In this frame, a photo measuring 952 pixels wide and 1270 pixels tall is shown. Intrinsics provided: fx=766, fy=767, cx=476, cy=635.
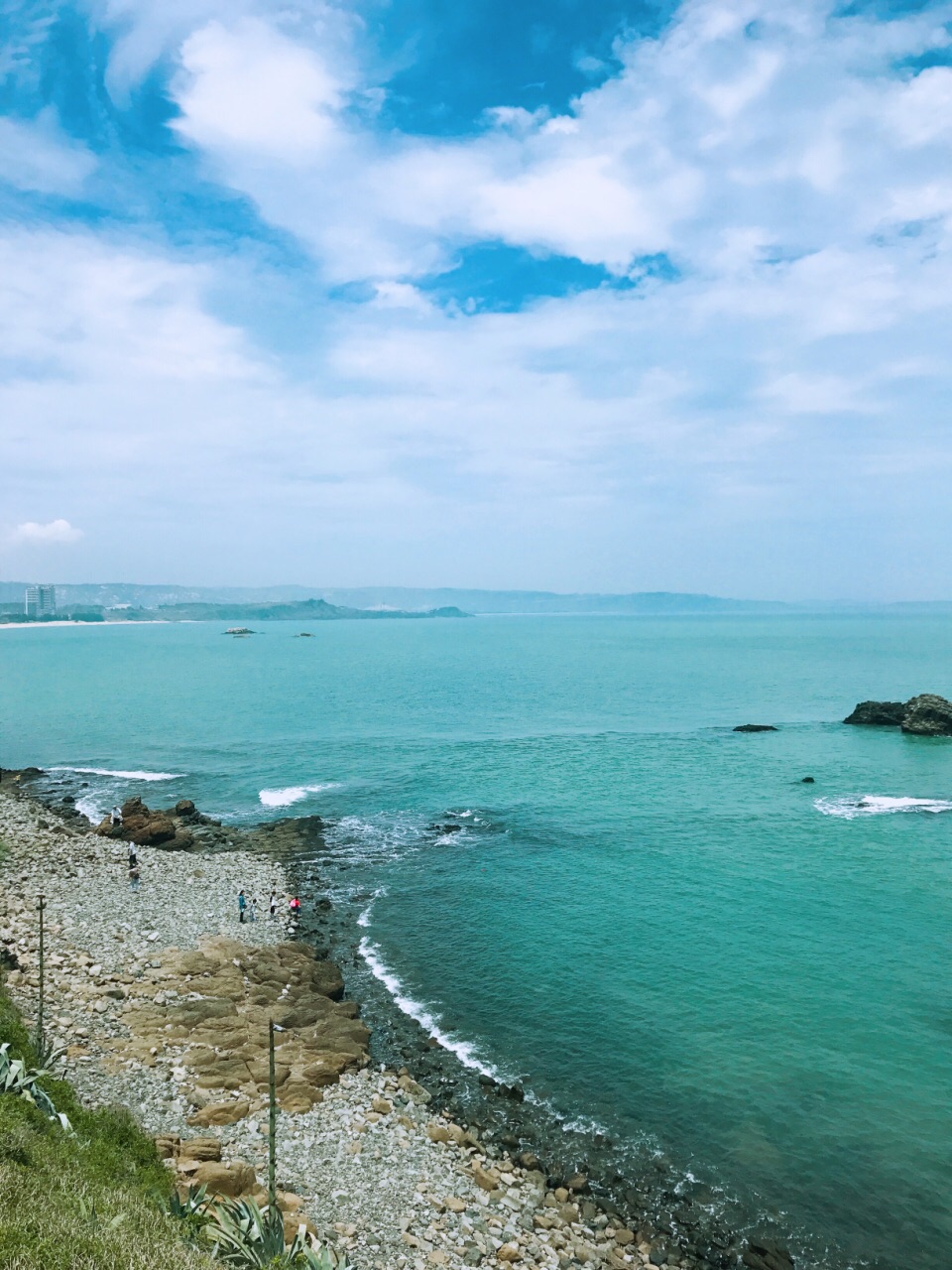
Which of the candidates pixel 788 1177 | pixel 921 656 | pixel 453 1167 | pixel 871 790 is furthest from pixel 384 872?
pixel 921 656

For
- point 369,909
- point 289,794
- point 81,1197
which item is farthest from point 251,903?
point 81,1197

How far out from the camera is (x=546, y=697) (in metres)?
99.8

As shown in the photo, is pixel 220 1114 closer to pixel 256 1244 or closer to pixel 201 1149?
pixel 201 1149

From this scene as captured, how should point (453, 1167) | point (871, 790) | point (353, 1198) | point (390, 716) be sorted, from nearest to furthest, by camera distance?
point (353, 1198) → point (453, 1167) → point (871, 790) → point (390, 716)

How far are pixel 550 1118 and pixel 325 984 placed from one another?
9578 millimetres

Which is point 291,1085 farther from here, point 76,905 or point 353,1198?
point 76,905

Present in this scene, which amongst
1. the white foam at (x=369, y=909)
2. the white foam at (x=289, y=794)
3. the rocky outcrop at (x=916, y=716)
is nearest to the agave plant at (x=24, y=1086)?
the white foam at (x=369, y=909)

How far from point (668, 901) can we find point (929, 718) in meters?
50.8

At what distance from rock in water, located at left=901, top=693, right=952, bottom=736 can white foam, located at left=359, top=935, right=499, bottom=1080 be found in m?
61.4

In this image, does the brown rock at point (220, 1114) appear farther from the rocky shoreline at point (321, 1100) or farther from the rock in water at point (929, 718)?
the rock in water at point (929, 718)

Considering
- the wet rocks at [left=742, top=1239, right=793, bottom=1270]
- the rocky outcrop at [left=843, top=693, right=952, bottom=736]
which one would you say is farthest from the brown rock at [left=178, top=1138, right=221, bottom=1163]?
the rocky outcrop at [left=843, top=693, right=952, bottom=736]

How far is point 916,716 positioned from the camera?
72688 millimetres

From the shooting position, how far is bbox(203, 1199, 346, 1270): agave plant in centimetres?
1282

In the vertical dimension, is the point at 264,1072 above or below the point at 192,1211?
below
